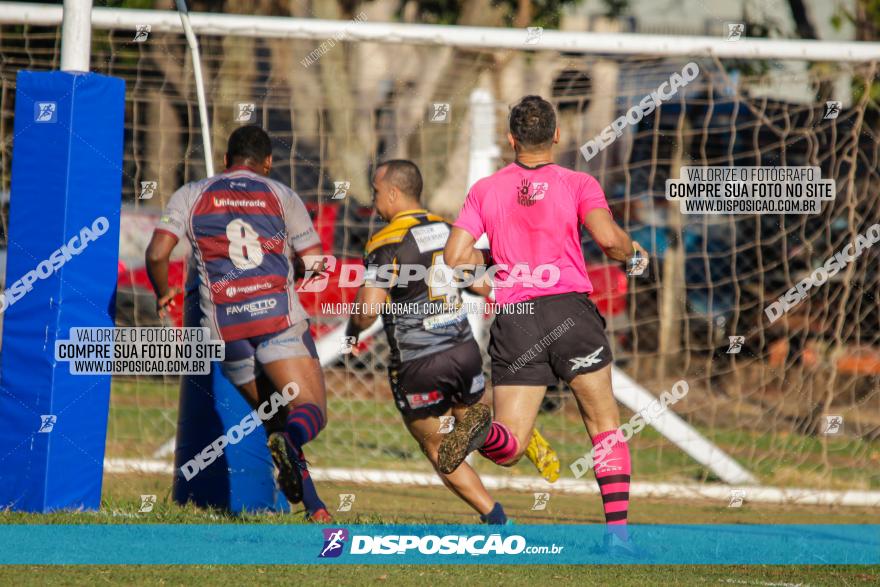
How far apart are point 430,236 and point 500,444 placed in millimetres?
1466

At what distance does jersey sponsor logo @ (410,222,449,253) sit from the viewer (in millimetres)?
6137

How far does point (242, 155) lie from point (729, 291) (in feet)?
25.8

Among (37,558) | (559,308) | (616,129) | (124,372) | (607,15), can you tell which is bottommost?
Result: (37,558)

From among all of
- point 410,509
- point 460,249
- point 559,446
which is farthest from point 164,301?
point 559,446

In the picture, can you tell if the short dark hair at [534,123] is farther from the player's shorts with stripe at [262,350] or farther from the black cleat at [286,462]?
the black cleat at [286,462]

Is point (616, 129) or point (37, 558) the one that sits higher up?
point (616, 129)

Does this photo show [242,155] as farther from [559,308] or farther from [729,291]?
[729,291]

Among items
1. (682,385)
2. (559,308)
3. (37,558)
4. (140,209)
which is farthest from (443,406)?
(140,209)

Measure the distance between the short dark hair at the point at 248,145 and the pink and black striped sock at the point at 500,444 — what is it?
2.15 meters

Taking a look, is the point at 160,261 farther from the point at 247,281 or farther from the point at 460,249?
the point at 460,249

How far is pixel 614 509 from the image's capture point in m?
5.41

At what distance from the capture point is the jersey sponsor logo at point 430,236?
20.1ft

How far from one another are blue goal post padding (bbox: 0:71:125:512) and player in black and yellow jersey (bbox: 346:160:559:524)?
4.96ft

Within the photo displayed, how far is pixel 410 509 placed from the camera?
296 inches
